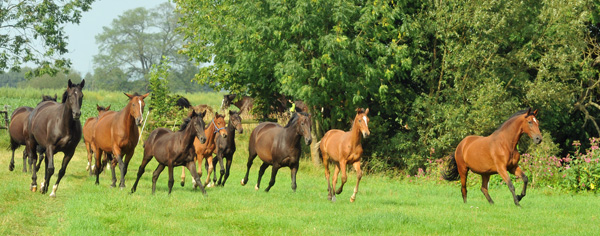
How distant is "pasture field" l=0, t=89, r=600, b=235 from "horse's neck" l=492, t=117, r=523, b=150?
143cm

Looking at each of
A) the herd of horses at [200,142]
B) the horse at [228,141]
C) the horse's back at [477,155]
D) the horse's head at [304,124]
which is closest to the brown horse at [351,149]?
the herd of horses at [200,142]

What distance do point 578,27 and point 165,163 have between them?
18.0 meters

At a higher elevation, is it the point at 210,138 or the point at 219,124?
the point at 219,124

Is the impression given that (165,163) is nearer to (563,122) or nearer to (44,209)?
(44,209)

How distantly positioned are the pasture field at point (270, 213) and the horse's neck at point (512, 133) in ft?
4.68

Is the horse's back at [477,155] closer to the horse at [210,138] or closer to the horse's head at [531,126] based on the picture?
the horse's head at [531,126]

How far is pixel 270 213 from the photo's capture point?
492 inches

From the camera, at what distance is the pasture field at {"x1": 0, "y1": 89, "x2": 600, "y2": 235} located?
1081cm

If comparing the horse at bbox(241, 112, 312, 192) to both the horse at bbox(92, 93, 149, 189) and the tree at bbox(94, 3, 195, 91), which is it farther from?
the tree at bbox(94, 3, 195, 91)

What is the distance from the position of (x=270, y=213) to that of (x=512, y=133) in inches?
225

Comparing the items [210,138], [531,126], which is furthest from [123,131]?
[531,126]

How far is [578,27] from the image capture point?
25422 millimetres

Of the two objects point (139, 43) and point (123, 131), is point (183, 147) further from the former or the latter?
point (139, 43)

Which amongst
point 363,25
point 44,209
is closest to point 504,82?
Result: point 363,25
